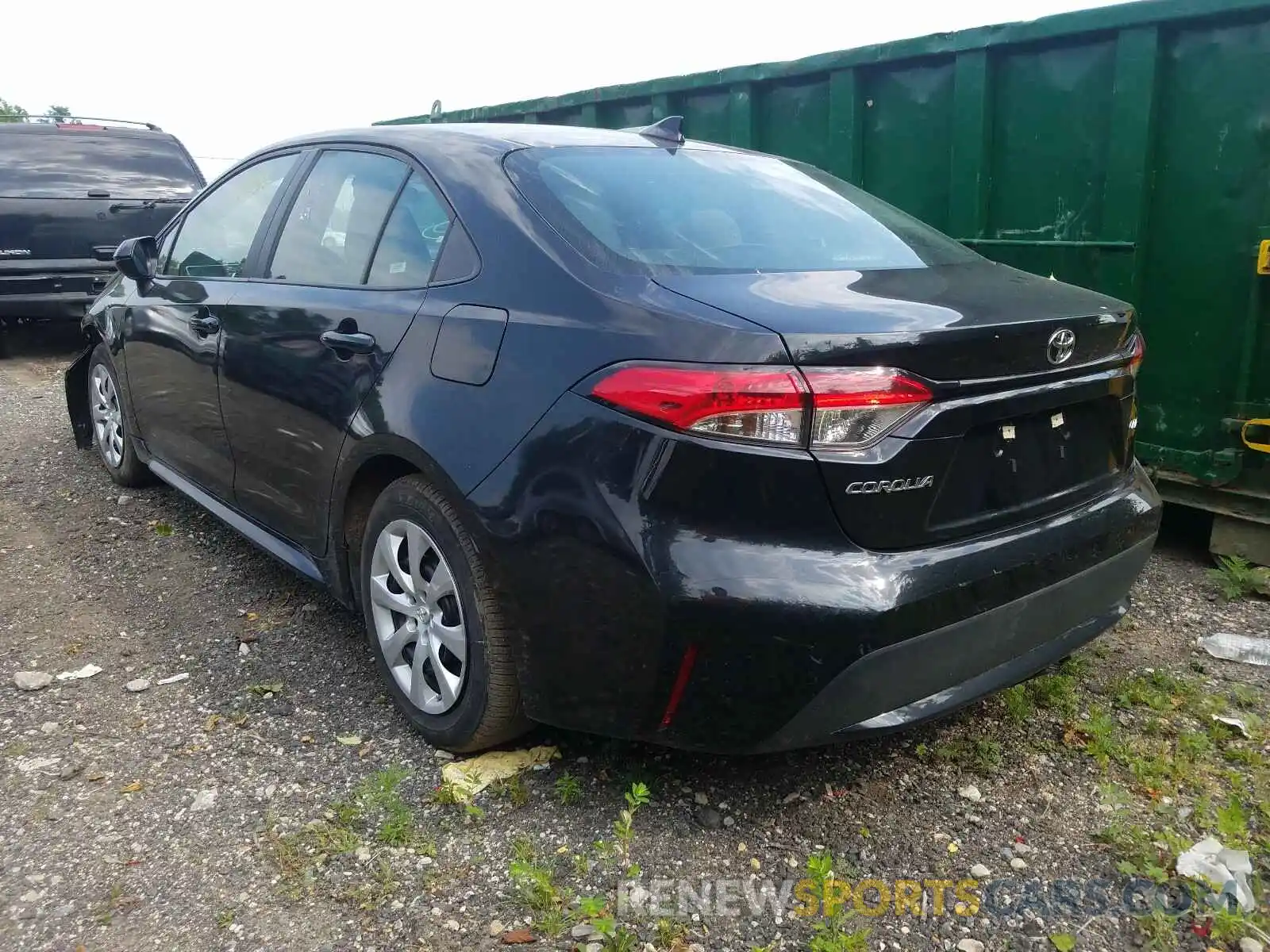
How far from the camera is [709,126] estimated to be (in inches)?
233

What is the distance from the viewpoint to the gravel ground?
2.26 m

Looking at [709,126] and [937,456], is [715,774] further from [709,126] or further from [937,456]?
[709,126]

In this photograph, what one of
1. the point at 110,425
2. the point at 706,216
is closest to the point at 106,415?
the point at 110,425

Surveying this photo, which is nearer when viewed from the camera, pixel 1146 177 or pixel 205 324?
pixel 205 324

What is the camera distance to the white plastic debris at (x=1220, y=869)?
2.24 meters

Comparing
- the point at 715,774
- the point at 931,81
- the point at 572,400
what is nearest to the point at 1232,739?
the point at 715,774

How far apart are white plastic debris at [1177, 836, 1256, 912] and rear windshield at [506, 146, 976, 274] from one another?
1.58m

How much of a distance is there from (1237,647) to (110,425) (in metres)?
5.03

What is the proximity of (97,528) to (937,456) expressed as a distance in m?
3.99

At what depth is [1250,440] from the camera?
3957mm

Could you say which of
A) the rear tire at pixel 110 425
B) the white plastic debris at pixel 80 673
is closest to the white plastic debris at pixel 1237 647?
the white plastic debris at pixel 80 673

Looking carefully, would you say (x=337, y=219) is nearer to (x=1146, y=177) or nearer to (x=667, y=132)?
(x=667, y=132)

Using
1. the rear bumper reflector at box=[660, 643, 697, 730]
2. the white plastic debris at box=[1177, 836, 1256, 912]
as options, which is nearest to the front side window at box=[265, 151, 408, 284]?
the rear bumper reflector at box=[660, 643, 697, 730]

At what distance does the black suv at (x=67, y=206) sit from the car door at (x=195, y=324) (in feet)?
14.6
